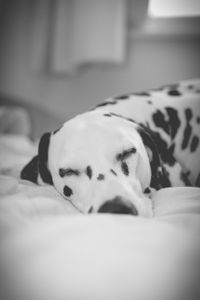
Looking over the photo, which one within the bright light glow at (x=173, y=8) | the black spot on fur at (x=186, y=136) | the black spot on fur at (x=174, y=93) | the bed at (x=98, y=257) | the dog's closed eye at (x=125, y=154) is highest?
the bright light glow at (x=173, y=8)

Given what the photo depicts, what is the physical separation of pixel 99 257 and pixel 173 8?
2879 mm

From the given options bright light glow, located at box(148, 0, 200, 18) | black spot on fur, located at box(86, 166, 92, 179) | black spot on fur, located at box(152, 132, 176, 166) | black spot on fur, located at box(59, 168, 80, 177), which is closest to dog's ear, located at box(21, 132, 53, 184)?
black spot on fur, located at box(59, 168, 80, 177)

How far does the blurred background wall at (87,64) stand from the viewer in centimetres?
312

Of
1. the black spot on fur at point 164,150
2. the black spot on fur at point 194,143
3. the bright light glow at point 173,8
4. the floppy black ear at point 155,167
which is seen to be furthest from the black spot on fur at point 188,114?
the bright light glow at point 173,8

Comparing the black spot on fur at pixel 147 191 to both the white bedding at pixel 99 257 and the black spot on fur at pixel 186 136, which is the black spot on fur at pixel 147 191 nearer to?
the white bedding at pixel 99 257

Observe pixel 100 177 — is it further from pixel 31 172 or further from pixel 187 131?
pixel 187 131

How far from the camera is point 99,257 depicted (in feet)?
2.25

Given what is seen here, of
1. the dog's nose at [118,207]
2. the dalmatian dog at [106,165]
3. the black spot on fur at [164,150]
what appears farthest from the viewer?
the black spot on fur at [164,150]

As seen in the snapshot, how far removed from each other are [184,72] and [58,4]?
4.24 ft

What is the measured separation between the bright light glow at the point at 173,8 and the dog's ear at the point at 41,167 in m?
2.01

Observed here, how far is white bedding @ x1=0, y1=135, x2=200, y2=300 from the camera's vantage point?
0.61 m

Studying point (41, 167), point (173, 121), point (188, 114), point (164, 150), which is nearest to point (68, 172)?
point (41, 167)

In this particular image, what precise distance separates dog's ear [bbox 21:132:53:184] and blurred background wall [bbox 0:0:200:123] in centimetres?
167

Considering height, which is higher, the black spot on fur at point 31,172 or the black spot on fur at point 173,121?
the black spot on fur at point 173,121
